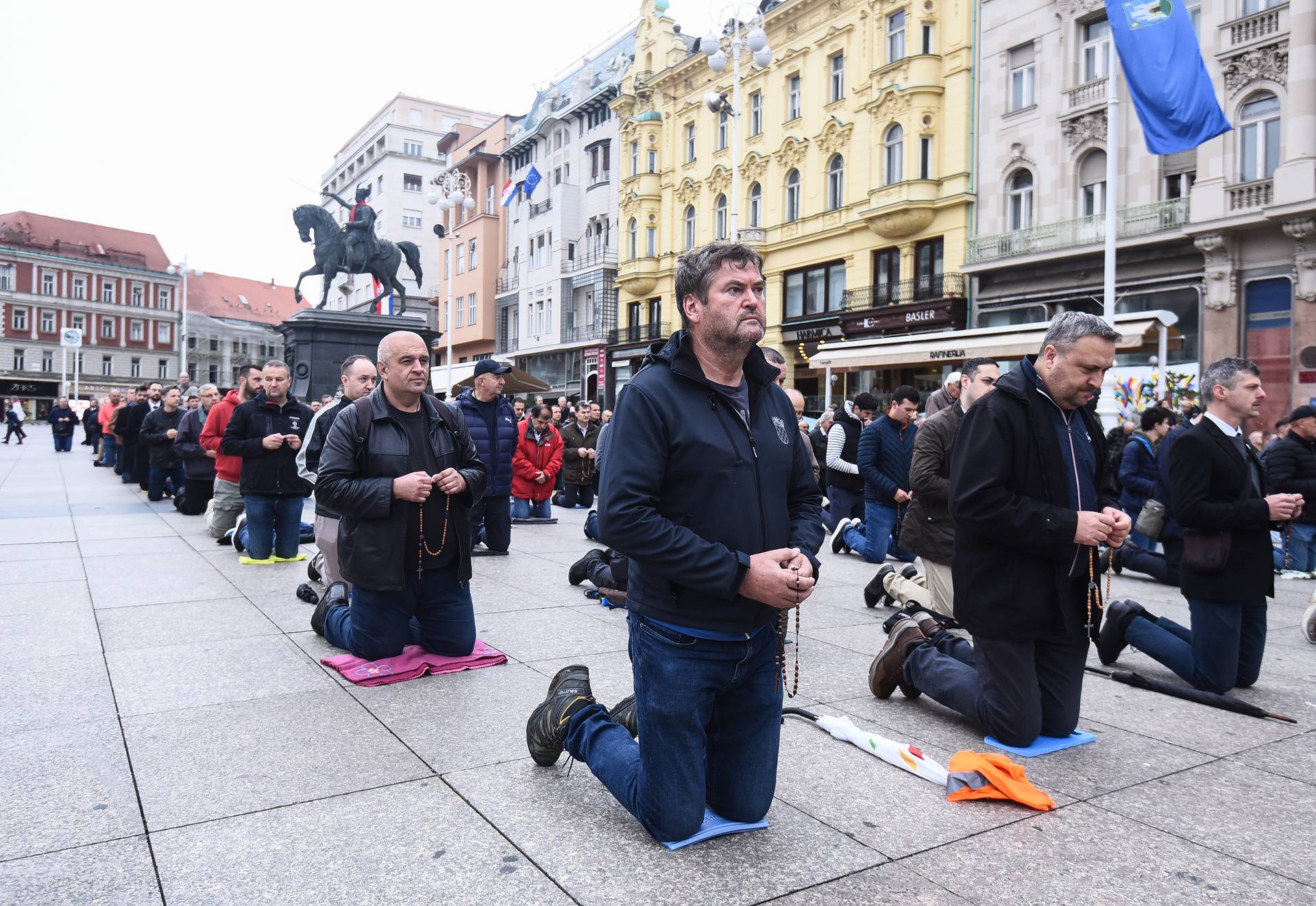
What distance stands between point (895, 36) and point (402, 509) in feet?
96.3

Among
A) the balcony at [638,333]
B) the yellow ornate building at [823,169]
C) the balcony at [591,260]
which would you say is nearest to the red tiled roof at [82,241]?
the balcony at [591,260]

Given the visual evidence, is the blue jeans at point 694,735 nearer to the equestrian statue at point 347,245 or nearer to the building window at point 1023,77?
the equestrian statue at point 347,245

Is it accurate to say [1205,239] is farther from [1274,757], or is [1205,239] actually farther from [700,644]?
[700,644]

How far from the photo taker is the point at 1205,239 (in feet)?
71.4

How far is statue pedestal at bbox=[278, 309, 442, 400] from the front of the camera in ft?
59.6

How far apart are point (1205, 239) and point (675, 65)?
2423 cm

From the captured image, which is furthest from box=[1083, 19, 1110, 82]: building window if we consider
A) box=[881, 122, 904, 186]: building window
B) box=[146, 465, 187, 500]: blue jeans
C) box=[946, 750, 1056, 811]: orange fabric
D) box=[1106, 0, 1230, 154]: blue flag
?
box=[946, 750, 1056, 811]: orange fabric

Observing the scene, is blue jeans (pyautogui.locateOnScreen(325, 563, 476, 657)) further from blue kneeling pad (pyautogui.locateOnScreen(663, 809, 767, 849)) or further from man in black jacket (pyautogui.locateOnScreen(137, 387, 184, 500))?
man in black jacket (pyautogui.locateOnScreen(137, 387, 184, 500))

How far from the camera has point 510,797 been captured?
3672 mm

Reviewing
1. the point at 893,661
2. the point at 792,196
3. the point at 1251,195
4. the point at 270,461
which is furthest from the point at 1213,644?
the point at 792,196

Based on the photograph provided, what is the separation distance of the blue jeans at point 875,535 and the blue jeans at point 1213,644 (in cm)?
426

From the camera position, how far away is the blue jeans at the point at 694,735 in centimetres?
307

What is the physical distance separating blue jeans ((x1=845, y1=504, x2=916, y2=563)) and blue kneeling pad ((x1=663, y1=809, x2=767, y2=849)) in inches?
264

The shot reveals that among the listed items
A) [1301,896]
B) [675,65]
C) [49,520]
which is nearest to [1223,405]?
[1301,896]
